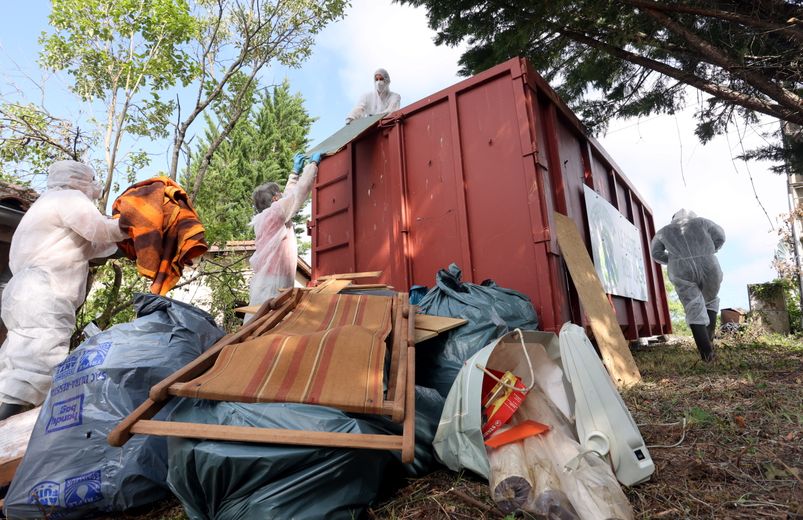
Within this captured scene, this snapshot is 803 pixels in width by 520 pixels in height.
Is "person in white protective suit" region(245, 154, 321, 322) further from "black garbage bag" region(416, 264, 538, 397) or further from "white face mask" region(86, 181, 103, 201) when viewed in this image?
"black garbage bag" region(416, 264, 538, 397)

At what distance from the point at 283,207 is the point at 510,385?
254 cm

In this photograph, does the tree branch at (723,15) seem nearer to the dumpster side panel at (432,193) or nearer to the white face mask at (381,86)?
the dumpster side panel at (432,193)

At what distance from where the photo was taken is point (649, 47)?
13.0 feet

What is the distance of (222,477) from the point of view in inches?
51.1

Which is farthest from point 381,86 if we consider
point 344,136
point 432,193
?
point 432,193

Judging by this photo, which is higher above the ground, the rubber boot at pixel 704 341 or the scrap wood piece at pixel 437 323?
the scrap wood piece at pixel 437 323

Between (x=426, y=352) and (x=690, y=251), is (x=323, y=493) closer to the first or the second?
(x=426, y=352)

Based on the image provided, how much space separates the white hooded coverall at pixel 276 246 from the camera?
3.50 metres

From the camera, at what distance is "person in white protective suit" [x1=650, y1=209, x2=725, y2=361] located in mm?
4168

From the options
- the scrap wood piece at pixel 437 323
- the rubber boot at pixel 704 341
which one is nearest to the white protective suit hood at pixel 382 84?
the scrap wood piece at pixel 437 323

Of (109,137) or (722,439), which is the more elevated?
(109,137)

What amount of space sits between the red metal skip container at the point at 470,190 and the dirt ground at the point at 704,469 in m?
0.96

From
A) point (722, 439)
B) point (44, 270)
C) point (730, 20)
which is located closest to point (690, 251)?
point (730, 20)

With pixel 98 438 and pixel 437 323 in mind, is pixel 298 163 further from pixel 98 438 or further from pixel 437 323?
pixel 98 438
